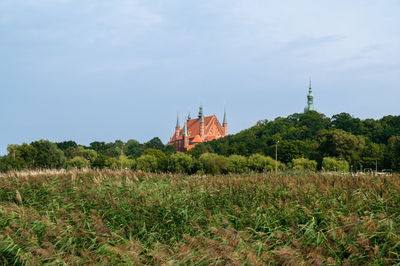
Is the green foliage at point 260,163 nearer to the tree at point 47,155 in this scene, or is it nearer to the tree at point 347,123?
the tree at point 47,155

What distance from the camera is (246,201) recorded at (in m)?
6.99

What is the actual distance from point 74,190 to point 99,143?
340ft

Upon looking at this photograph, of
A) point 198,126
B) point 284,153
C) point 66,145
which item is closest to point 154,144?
point 198,126

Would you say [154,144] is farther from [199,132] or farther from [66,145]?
[66,145]

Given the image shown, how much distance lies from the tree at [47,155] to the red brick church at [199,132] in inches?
2506

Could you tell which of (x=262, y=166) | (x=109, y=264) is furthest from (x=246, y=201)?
(x=262, y=166)

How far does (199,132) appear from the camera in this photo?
119 metres

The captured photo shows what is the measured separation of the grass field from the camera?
167 inches

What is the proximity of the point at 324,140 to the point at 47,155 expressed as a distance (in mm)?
40544

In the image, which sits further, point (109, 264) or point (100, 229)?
point (100, 229)

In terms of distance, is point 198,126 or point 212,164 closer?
point 212,164

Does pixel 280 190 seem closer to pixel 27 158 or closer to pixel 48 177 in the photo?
pixel 48 177

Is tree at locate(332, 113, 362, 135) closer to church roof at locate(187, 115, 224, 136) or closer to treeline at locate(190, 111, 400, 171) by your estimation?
treeline at locate(190, 111, 400, 171)

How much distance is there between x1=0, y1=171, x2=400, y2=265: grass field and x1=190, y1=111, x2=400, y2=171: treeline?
35.8m
